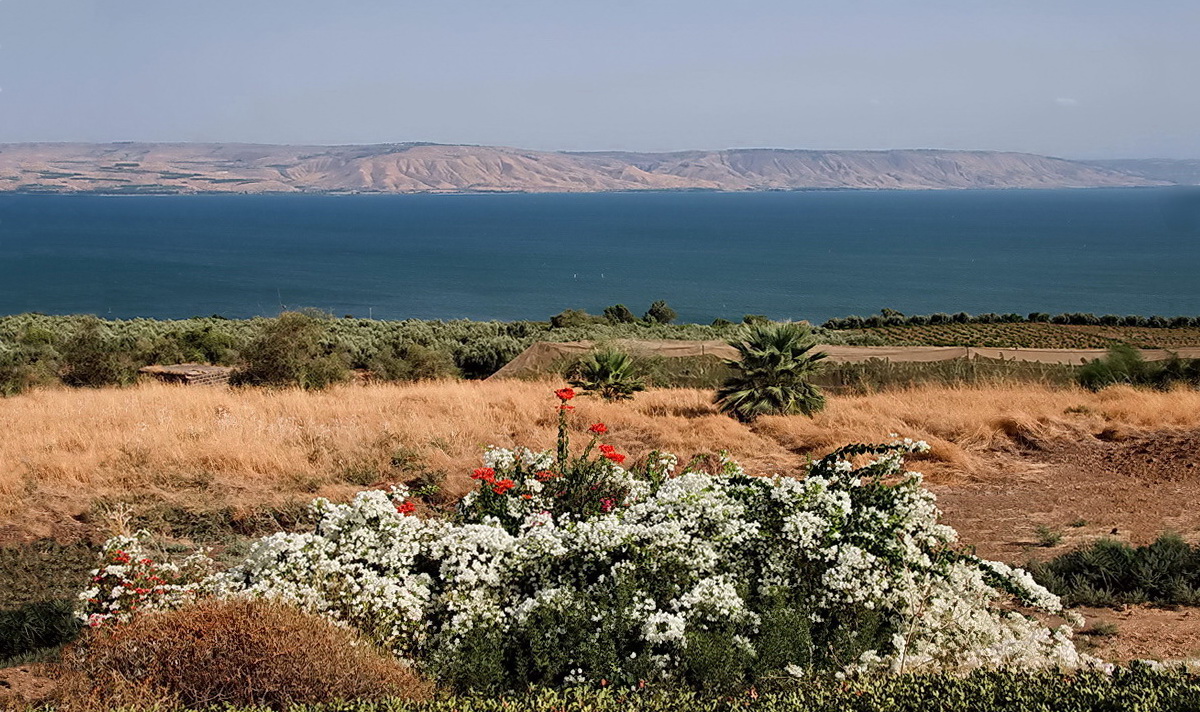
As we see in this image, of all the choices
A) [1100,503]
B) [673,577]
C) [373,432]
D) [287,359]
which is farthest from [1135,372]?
[287,359]

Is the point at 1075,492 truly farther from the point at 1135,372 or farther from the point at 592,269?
the point at 592,269

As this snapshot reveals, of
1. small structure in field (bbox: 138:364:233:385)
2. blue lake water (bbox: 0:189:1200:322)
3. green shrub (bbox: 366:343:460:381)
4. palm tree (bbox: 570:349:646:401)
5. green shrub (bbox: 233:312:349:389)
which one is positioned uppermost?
palm tree (bbox: 570:349:646:401)

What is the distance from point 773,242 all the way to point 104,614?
500ft

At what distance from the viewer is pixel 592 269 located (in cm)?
11838

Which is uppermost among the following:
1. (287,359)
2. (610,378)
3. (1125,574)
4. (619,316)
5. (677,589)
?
(677,589)

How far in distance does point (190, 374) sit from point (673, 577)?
18.5 m

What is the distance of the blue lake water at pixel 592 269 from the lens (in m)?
86.9

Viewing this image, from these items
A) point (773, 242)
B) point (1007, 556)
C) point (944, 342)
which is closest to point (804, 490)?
point (1007, 556)

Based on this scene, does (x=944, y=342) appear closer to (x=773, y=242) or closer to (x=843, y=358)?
(x=843, y=358)

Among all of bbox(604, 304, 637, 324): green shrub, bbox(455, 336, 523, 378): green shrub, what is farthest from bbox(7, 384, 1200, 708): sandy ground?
bbox(604, 304, 637, 324): green shrub

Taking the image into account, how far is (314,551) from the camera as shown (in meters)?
5.25

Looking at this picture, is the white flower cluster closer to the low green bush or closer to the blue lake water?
the low green bush

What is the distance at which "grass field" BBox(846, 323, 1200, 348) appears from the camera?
1807 inches

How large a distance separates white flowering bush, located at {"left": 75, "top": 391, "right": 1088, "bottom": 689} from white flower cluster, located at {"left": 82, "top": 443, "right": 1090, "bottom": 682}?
0.01m
